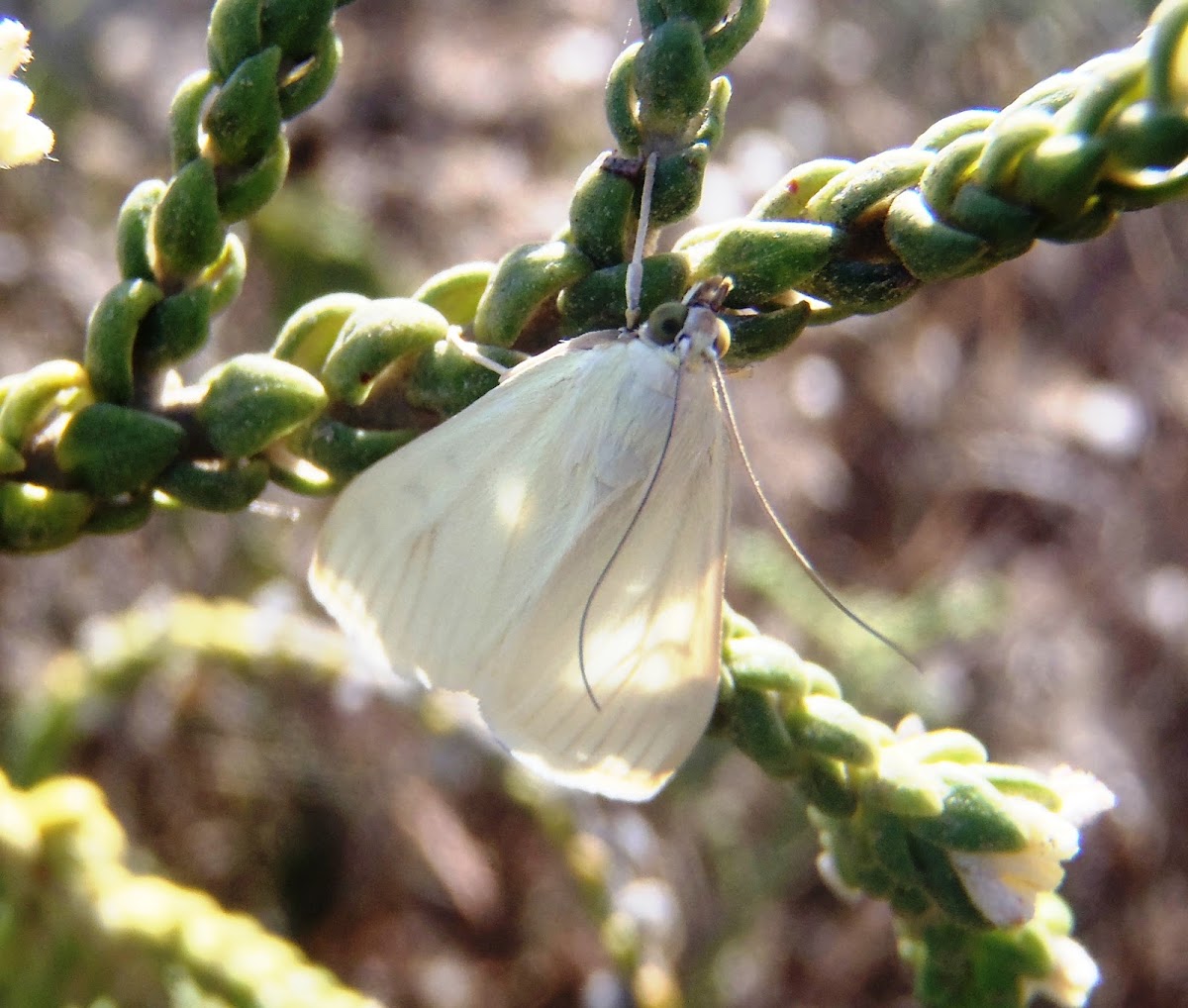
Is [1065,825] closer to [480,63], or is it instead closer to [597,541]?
[597,541]

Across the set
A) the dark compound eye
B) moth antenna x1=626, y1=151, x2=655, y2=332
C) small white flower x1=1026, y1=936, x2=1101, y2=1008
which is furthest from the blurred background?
moth antenna x1=626, y1=151, x2=655, y2=332

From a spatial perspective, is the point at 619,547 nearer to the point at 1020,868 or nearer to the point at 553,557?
the point at 553,557

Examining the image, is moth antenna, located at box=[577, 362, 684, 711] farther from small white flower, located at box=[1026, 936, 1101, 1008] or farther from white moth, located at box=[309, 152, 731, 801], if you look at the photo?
small white flower, located at box=[1026, 936, 1101, 1008]

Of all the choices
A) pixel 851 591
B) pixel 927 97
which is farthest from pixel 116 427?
pixel 927 97

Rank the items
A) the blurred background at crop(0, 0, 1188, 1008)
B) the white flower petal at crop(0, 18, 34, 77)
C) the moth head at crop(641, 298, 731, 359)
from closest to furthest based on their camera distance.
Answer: the white flower petal at crop(0, 18, 34, 77), the moth head at crop(641, 298, 731, 359), the blurred background at crop(0, 0, 1188, 1008)

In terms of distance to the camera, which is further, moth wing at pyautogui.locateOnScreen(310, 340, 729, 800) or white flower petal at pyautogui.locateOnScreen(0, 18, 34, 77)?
moth wing at pyautogui.locateOnScreen(310, 340, 729, 800)

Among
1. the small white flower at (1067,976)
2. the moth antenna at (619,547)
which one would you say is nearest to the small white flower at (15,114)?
the moth antenna at (619,547)
